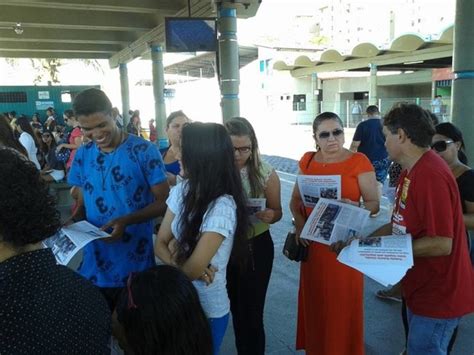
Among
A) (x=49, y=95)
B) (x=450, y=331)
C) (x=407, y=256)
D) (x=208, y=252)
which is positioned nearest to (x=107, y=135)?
(x=208, y=252)

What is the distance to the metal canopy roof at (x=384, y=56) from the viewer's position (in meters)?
20.7

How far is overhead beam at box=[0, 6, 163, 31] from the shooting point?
1091 centimetres

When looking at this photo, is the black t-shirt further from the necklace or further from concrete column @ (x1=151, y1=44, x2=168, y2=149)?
concrete column @ (x1=151, y1=44, x2=168, y2=149)

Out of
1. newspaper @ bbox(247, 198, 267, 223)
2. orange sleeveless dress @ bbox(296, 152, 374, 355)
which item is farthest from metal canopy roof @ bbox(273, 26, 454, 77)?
newspaper @ bbox(247, 198, 267, 223)

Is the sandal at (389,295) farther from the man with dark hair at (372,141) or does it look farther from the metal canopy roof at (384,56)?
the metal canopy roof at (384,56)

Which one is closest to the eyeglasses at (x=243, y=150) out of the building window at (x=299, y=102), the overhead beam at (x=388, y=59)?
the overhead beam at (x=388, y=59)

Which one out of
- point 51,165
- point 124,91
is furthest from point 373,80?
point 51,165

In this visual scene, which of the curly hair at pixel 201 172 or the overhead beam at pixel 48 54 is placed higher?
the overhead beam at pixel 48 54

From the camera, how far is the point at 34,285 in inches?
40.3

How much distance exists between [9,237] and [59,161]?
670cm

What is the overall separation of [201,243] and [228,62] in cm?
500

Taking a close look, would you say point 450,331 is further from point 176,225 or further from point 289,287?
point 289,287

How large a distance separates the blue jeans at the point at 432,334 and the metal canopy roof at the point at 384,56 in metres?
19.2

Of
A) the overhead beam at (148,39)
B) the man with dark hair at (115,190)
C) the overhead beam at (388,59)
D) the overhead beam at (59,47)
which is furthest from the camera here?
the overhead beam at (388,59)
